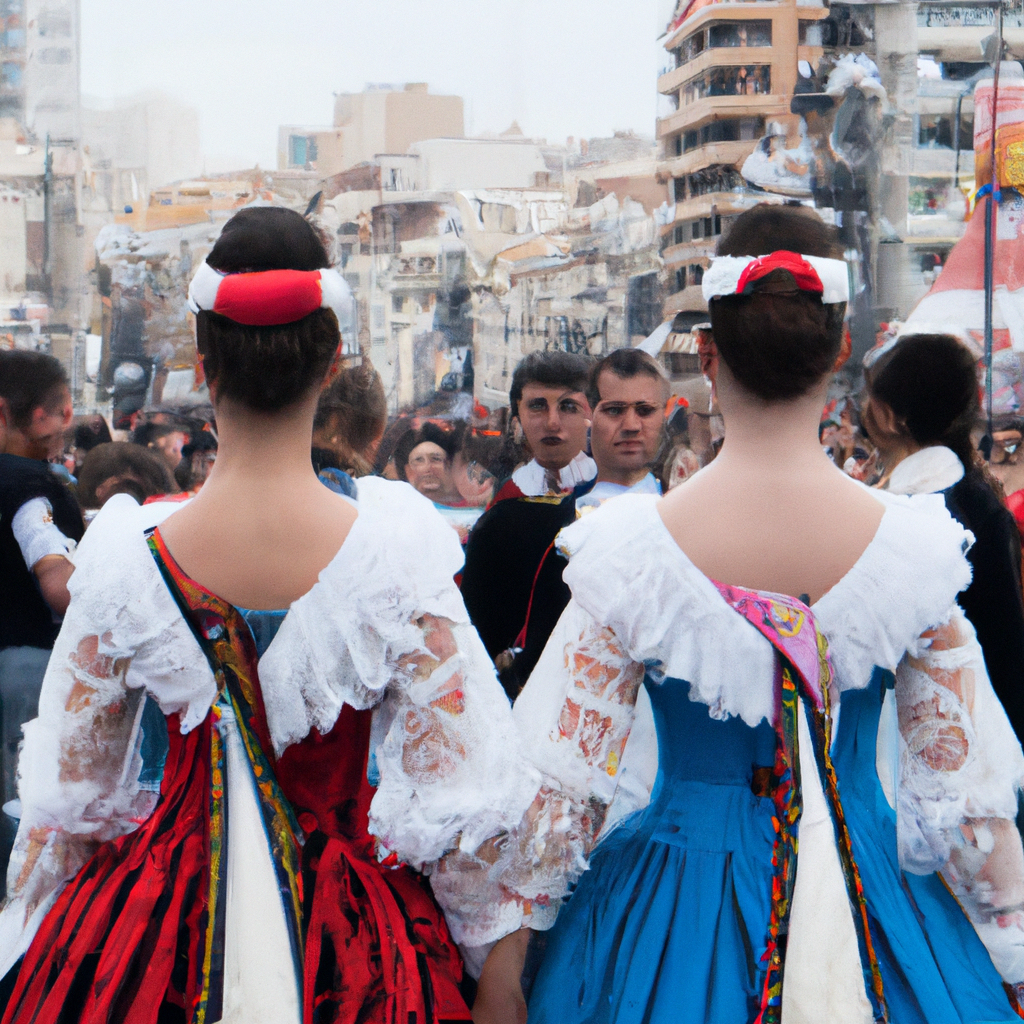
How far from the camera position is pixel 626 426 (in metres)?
2.62

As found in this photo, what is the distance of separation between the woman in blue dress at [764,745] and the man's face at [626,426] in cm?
120

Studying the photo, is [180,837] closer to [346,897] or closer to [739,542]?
[346,897]

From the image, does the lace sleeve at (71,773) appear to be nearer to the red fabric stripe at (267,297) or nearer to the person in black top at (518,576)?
the red fabric stripe at (267,297)

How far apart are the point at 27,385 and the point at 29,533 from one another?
0.48 m

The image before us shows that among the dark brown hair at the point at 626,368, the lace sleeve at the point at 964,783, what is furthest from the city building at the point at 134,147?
the lace sleeve at the point at 964,783

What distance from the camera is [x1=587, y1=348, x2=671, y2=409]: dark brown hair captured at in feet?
8.95

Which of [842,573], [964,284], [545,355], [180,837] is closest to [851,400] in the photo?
[964,284]

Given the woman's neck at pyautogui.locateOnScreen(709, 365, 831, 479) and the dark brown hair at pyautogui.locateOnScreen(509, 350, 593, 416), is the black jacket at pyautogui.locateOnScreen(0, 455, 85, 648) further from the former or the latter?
the woman's neck at pyautogui.locateOnScreen(709, 365, 831, 479)

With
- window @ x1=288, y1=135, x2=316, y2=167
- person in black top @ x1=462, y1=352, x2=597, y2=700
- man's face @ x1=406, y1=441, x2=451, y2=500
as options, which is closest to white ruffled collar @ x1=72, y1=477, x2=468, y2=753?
person in black top @ x1=462, y1=352, x2=597, y2=700

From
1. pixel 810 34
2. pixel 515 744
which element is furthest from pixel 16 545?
pixel 810 34

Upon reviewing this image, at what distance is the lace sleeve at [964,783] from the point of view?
133cm

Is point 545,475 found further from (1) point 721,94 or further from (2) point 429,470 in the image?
(1) point 721,94

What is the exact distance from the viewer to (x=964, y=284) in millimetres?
5371

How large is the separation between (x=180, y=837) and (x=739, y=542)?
76 centimetres
